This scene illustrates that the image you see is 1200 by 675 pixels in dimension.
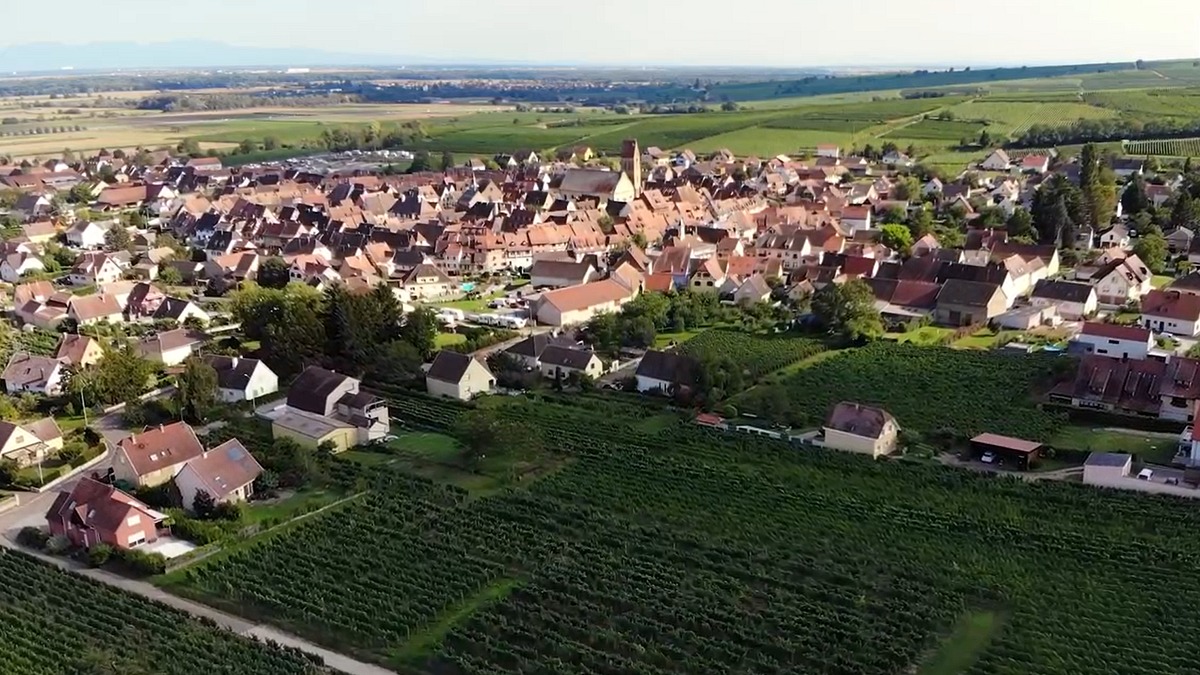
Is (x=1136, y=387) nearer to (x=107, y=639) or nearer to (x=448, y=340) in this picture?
(x=448, y=340)

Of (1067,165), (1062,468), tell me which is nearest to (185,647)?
(1062,468)

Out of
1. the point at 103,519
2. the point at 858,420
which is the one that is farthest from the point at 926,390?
the point at 103,519

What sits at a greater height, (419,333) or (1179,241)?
(1179,241)

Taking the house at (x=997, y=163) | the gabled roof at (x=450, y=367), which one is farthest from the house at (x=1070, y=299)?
the house at (x=997, y=163)

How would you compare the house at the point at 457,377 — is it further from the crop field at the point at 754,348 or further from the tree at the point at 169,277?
the tree at the point at 169,277

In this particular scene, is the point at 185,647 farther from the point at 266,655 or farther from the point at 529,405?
the point at 529,405
